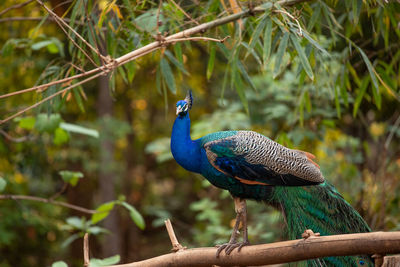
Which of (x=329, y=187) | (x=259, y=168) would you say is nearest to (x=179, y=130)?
(x=259, y=168)

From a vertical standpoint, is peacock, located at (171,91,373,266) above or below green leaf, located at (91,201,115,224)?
above

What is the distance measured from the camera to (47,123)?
10.3 ft

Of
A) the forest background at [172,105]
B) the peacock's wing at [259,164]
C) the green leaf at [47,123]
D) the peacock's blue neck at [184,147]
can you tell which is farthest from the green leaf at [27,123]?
the peacock's wing at [259,164]

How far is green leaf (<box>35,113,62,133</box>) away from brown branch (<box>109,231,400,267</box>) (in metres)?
1.15

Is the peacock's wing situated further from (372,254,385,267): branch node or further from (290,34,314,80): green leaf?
(372,254,385,267): branch node

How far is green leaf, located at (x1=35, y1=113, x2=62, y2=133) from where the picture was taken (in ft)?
10.2

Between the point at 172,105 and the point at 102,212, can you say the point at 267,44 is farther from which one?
the point at 172,105

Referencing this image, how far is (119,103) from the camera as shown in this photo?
852cm

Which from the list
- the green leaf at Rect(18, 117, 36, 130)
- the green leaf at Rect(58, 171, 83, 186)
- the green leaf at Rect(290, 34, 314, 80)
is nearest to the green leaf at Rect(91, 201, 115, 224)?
the green leaf at Rect(58, 171, 83, 186)

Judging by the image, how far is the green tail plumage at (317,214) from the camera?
97.2 inches

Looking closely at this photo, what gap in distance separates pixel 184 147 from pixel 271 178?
464mm

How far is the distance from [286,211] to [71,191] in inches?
205

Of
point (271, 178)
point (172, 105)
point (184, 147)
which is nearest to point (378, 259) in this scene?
point (271, 178)

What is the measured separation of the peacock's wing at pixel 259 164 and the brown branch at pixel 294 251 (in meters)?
0.36
